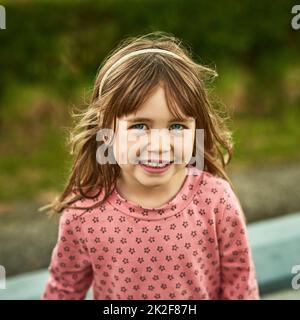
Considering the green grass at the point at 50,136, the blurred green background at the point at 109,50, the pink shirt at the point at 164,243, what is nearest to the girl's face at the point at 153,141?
the pink shirt at the point at 164,243

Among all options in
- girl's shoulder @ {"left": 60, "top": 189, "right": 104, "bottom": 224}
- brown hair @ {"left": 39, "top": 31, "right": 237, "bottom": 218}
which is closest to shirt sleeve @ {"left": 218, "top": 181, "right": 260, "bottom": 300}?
brown hair @ {"left": 39, "top": 31, "right": 237, "bottom": 218}

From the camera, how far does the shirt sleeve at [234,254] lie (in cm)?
Answer: 207

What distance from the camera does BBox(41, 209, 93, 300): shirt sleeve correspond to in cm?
210

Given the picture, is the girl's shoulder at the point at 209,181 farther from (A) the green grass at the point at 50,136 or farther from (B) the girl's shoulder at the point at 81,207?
(A) the green grass at the point at 50,136

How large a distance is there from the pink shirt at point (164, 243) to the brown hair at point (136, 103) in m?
0.08

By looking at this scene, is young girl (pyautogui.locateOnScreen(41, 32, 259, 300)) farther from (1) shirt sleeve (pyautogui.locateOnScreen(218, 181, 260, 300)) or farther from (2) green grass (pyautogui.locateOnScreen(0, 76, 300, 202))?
(2) green grass (pyautogui.locateOnScreen(0, 76, 300, 202))

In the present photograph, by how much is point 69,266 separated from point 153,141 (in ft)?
1.73

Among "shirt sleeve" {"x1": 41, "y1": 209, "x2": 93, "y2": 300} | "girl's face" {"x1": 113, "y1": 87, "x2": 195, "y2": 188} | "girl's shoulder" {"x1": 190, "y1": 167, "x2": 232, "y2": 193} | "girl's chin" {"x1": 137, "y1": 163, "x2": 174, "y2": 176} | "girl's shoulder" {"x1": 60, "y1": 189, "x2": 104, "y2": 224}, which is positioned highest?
"girl's face" {"x1": 113, "y1": 87, "x2": 195, "y2": 188}

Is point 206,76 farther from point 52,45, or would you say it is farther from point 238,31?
point 238,31

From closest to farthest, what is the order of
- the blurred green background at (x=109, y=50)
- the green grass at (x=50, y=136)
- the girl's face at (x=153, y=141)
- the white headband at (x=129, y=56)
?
1. the girl's face at (x=153, y=141)
2. the white headband at (x=129, y=56)
3. the blurred green background at (x=109, y=50)
4. the green grass at (x=50, y=136)

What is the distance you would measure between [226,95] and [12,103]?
1884 millimetres

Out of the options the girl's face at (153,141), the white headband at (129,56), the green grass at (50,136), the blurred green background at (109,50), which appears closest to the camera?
the girl's face at (153,141)

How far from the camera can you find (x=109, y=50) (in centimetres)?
593

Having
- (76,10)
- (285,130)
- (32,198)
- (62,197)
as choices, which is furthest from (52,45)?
(62,197)
